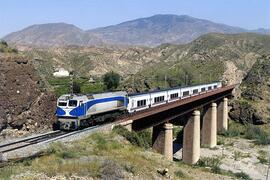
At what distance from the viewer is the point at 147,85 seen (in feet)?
347

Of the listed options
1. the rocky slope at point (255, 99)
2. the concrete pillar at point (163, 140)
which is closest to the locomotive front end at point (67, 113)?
the concrete pillar at point (163, 140)

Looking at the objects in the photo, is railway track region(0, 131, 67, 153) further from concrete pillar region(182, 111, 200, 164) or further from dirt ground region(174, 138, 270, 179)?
dirt ground region(174, 138, 270, 179)

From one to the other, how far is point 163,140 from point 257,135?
132ft

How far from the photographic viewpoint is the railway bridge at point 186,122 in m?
44.2

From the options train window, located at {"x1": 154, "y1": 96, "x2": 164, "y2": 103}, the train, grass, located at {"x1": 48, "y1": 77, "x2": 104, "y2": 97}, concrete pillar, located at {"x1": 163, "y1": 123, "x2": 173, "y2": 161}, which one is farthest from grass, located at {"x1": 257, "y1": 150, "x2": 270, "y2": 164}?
grass, located at {"x1": 48, "y1": 77, "x2": 104, "y2": 97}

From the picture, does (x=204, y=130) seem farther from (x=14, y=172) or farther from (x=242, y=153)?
(x=14, y=172)

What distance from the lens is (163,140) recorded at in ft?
155

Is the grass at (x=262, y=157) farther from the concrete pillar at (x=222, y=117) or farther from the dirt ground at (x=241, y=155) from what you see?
the concrete pillar at (x=222, y=117)

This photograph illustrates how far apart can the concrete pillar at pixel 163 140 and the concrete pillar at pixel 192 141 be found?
10006mm

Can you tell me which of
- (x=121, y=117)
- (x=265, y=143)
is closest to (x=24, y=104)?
(x=121, y=117)

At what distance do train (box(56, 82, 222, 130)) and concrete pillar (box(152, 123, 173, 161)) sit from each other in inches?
117

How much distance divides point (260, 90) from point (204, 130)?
1254 inches

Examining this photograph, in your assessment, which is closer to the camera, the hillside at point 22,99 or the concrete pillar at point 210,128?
the hillside at point 22,99

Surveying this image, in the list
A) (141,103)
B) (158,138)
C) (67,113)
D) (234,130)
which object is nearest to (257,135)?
(234,130)
